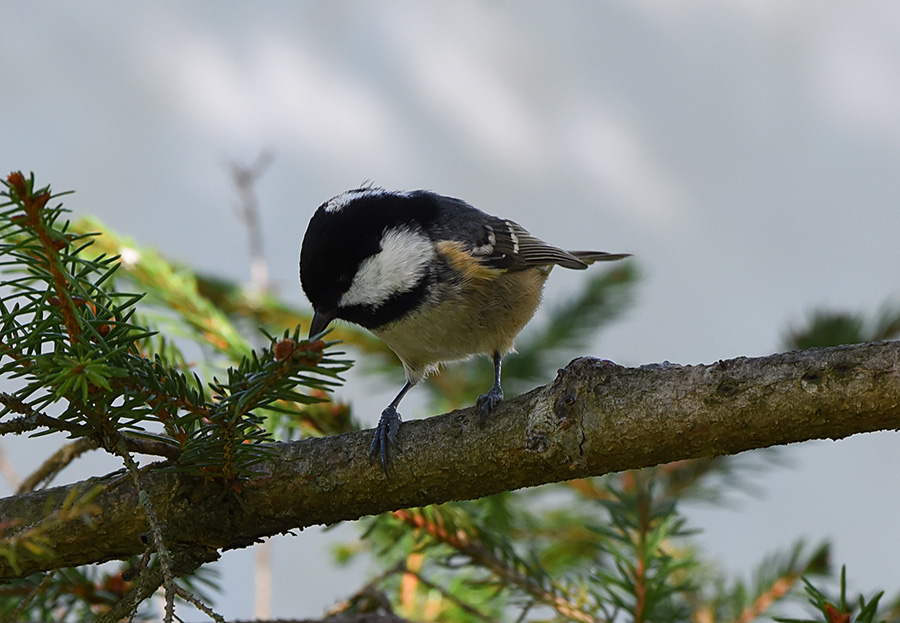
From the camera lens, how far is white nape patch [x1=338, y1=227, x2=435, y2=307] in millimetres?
1177

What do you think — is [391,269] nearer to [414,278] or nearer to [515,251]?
[414,278]

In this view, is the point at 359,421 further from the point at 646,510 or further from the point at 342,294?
the point at 646,510

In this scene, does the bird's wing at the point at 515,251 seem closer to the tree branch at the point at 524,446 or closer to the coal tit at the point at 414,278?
the coal tit at the point at 414,278

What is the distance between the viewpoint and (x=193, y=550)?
0.68m

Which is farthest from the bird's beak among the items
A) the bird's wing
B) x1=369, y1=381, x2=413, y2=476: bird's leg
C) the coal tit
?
x1=369, y1=381, x2=413, y2=476: bird's leg

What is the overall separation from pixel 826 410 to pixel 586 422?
6.5 inches

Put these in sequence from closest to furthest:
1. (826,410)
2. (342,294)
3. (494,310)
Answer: (826,410)
(342,294)
(494,310)

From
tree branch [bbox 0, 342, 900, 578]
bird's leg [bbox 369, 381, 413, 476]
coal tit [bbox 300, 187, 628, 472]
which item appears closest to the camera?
tree branch [bbox 0, 342, 900, 578]

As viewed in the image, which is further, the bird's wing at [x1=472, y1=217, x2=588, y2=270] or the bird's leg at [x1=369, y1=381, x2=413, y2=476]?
the bird's wing at [x1=472, y1=217, x2=588, y2=270]

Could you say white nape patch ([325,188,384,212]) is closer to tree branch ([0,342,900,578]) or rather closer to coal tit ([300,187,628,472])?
coal tit ([300,187,628,472])

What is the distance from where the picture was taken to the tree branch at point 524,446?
568 mm

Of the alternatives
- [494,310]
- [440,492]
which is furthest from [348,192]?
[440,492]

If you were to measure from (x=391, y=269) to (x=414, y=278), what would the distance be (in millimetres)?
36

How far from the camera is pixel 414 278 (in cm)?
120
